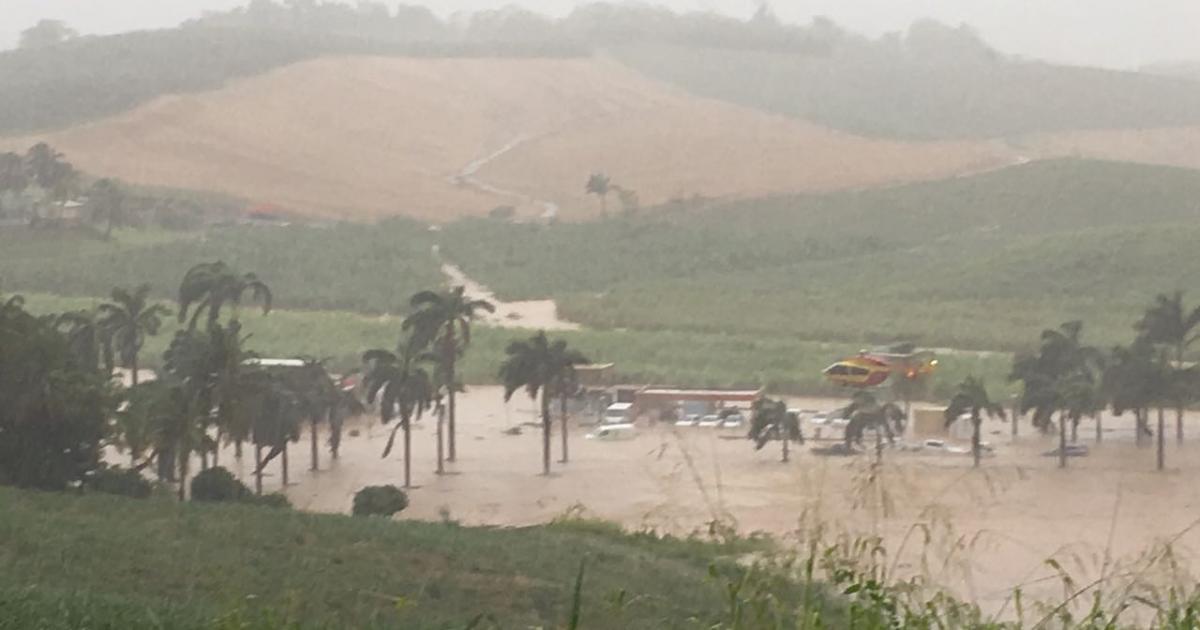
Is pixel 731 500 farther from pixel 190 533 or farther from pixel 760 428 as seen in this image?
pixel 190 533

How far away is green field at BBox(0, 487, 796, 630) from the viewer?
6453 millimetres

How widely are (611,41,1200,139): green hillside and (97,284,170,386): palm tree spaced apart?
37.6m

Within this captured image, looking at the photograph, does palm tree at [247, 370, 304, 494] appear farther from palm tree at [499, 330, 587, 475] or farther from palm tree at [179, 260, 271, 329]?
palm tree at [179, 260, 271, 329]

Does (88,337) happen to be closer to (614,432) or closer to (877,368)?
(614,432)

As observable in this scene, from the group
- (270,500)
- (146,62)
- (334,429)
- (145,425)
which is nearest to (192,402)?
(145,425)

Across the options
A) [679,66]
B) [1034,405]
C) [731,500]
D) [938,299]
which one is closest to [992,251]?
[938,299]

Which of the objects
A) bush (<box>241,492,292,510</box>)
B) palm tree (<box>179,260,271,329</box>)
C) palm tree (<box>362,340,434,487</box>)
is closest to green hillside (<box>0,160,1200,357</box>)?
palm tree (<box>179,260,271,329</box>)

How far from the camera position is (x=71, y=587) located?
26.1 ft

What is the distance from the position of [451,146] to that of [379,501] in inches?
1444

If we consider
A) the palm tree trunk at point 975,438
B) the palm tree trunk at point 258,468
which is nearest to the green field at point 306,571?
the palm tree trunk at point 258,468

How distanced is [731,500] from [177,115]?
36.8 metres

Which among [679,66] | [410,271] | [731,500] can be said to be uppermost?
[679,66]

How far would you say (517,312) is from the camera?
32562mm

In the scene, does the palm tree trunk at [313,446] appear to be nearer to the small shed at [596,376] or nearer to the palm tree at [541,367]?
the palm tree at [541,367]
